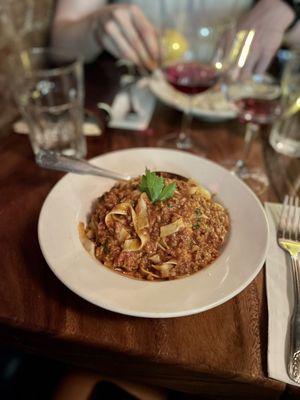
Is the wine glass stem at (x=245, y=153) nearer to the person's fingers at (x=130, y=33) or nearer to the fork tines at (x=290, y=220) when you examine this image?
the fork tines at (x=290, y=220)

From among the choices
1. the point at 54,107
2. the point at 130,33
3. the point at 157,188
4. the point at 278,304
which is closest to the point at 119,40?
the point at 130,33

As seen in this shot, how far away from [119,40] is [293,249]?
108 centimetres

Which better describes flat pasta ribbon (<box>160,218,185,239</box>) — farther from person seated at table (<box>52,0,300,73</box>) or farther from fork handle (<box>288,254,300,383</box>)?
person seated at table (<box>52,0,300,73</box>)

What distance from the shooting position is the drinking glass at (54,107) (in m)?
1.14

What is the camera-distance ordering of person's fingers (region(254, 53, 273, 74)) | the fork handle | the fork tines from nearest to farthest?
the fork handle < the fork tines < person's fingers (region(254, 53, 273, 74))

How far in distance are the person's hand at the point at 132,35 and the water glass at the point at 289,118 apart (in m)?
0.52

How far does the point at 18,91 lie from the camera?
1.18 metres

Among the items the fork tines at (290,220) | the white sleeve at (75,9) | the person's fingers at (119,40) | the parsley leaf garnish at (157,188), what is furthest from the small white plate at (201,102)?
the white sleeve at (75,9)

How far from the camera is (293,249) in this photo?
78cm

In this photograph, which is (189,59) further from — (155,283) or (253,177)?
(155,283)

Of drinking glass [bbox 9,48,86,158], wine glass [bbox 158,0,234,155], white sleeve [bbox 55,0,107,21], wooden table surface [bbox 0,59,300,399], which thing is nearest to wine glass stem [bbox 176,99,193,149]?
wine glass [bbox 158,0,234,155]

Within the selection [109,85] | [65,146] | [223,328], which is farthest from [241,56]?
[223,328]

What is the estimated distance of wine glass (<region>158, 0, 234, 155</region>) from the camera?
3.83 feet

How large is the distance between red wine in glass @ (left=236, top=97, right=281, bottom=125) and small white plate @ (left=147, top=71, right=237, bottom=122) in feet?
0.44
